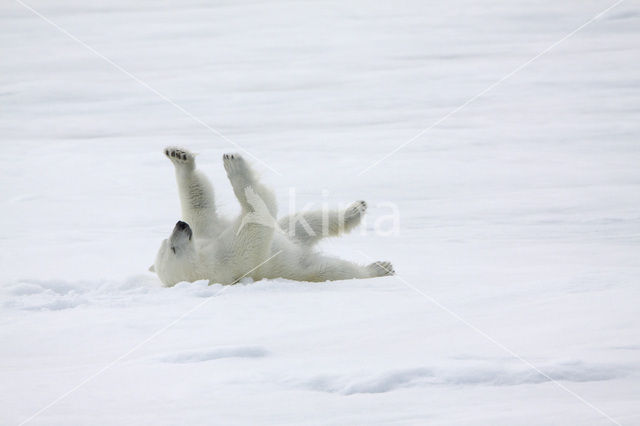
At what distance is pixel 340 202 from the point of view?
250 inches

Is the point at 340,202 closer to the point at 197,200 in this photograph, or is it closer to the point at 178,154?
the point at 197,200

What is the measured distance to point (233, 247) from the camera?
170 inches

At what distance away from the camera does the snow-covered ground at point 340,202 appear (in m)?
2.64

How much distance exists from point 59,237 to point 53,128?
435 cm

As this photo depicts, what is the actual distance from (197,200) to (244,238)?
0.46m

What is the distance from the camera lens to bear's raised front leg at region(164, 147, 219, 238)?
15.1 feet

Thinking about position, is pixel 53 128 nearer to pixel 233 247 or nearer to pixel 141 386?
pixel 233 247

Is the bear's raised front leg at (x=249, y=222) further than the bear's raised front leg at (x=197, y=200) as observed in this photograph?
No

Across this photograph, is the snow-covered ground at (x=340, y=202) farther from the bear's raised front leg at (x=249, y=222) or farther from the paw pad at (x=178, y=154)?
the paw pad at (x=178, y=154)

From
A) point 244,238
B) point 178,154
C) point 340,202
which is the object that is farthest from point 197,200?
point 340,202

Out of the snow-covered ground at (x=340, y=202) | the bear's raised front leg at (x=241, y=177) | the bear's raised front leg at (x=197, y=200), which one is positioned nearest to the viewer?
the snow-covered ground at (x=340, y=202)

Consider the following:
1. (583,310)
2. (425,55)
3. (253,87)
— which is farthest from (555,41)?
(583,310)

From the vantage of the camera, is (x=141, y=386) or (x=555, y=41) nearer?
(x=141, y=386)

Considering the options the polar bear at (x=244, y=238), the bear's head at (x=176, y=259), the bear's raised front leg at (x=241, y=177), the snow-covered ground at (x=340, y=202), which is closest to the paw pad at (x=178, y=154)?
the polar bear at (x=244, y=238)
